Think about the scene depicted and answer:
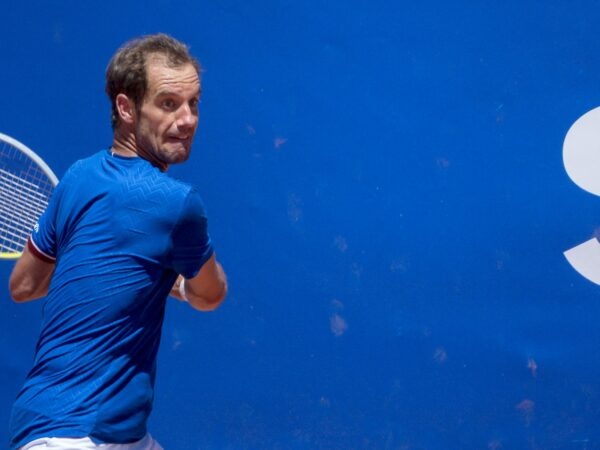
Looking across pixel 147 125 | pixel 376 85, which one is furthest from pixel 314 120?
pixel 147 125

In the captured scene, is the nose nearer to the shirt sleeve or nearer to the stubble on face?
the stubble on face

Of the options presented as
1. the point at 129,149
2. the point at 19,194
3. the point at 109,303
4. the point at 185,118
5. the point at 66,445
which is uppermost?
the point at 19,194

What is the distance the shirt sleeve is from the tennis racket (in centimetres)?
106

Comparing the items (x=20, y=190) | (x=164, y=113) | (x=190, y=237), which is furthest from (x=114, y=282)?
(x=20, y=190)

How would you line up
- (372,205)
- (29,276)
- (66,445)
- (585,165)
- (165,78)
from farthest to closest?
(372,205) → (585,165) → (29,276) → (165,78) → (66,445)

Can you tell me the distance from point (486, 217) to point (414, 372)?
1.99 feet

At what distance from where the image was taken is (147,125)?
243 cm

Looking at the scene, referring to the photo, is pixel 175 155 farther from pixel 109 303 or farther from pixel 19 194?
pixel 19 194

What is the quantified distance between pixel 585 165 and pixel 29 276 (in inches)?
80.1

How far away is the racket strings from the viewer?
357cm

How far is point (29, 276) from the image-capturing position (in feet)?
8.35

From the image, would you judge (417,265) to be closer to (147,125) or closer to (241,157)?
(241,157)

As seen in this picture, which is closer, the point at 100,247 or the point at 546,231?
the point at 100,247

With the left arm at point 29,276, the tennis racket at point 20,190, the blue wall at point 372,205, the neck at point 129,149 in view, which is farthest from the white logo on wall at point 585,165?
the left arm at point 29,276
